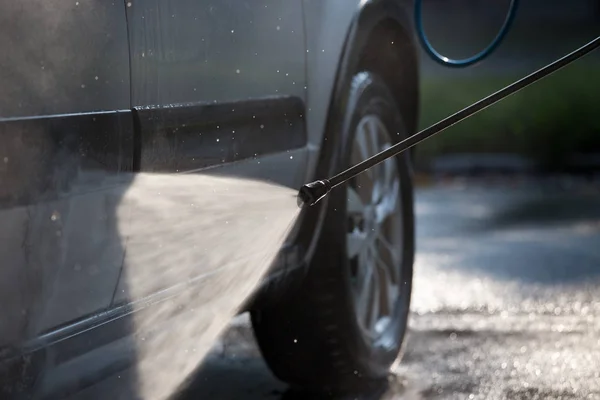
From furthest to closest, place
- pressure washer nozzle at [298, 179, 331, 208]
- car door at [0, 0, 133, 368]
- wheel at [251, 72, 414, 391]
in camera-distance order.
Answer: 1. wheel at [251, 72, 414, 391]
2. pressure washer nozzle at [298, 179, 331, 208]
3. car door at [0, 0, 133, 368]

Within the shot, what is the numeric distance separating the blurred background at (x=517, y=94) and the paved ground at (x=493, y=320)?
3.48 m

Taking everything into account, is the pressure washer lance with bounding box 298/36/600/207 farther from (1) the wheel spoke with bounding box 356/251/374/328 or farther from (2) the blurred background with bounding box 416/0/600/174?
A: (2) the blurred background with bounding box 416/0/600/174

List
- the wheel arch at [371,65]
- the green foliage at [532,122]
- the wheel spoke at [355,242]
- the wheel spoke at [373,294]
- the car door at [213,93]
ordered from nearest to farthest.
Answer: the car door at [213,93]
the wheel arch at [371,65]
the wheel spoke at [355,242]
the wheel spoke at [373,294]
the green foliage at [532,122]

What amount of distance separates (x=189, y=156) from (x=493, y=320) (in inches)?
101

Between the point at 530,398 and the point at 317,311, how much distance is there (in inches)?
26.6

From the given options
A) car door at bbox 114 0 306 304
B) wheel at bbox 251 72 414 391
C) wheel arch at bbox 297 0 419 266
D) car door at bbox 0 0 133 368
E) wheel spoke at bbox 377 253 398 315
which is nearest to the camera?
car door at bbox 0 0 133 368

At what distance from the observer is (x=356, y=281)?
12.0 feet

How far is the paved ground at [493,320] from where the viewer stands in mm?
3840

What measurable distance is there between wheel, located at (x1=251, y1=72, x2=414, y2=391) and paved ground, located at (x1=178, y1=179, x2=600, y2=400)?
0.13 meters

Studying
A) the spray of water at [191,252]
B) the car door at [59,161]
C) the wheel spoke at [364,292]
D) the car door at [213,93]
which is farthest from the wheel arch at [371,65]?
the car door at [59,161]

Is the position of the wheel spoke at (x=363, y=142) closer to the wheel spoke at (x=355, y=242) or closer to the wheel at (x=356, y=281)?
the wheel at (x=356, y=281)

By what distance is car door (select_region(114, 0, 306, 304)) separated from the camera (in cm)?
237

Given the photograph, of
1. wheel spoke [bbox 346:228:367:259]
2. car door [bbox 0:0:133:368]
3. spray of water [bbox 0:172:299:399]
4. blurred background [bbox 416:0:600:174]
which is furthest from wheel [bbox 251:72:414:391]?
blurred background [bbox 416:0:600:174]

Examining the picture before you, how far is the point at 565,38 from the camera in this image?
20.1m
